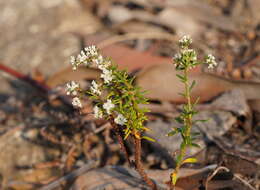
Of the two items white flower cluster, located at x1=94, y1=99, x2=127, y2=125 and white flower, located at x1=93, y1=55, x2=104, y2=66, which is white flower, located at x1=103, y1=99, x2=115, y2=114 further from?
white flower, located at x1=93, y1=55, x2=104, y2=66

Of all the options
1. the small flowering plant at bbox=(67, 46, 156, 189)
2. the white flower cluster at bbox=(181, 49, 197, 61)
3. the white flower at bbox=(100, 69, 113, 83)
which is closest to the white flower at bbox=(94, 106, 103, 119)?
the small flowering plant at bbox=(67, 46, 156, 189)

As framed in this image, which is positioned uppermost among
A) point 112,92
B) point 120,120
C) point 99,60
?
point 99,60

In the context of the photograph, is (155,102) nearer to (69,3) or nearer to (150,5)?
(150,5)

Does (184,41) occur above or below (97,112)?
above

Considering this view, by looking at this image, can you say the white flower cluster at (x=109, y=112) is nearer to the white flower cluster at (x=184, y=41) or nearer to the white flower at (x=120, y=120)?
the white flower at (x=120, y=120)

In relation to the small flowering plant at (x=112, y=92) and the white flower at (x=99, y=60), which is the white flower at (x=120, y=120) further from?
the white flower at (x=99, y=60)

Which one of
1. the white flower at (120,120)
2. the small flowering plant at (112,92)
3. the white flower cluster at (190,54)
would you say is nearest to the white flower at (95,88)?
the small flowering plant at (112,92)

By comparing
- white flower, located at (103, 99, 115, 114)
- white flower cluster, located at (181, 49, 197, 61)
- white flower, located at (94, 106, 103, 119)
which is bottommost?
white flower, located at (94, 106, 103, 119)

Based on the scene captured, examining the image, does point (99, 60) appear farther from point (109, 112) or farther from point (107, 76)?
point (109, 112)

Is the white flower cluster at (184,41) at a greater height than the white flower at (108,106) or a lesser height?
greater

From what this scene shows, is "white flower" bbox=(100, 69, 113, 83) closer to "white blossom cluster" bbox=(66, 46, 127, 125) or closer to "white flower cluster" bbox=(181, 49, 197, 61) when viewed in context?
"white blossom cluster" bbox=(66, 46, 127, 125)

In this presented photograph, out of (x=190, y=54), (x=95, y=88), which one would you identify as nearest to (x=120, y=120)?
(x=95, y=88)

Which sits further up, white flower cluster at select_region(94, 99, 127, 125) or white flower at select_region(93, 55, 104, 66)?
white flower at select_region(93, 55, 104, 66)

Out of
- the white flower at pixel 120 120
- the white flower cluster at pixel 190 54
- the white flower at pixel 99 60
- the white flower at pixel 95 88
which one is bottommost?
the white flower at pixel 120 120
